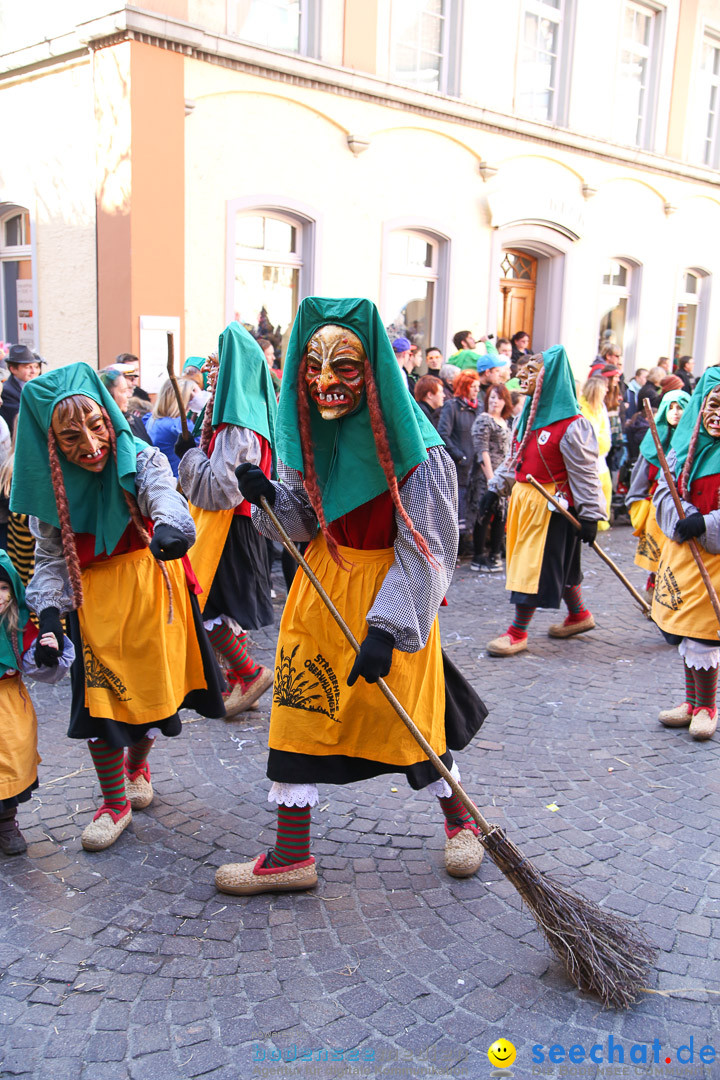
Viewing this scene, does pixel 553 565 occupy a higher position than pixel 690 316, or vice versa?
pixel 690 316

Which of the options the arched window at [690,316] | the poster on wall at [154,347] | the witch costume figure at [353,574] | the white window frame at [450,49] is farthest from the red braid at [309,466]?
the arched window at [690,316]

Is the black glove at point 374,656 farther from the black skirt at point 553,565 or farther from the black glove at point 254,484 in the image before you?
the black skirt at point 553,565

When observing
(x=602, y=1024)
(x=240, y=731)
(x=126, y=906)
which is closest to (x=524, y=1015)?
(x=602, y=1024)

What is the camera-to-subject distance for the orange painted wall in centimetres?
868

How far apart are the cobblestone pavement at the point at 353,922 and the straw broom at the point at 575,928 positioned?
9cm

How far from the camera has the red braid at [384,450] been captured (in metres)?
2.93

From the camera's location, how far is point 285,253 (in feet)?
34.4

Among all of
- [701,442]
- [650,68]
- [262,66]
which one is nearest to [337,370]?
[701,442]

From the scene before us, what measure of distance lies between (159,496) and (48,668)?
0.80 meters

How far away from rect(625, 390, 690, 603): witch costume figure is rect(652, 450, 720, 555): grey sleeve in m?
0.77

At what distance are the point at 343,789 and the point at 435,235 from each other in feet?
30.2

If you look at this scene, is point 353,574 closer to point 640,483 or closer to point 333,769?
point 333,769

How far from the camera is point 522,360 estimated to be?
33.3 feet

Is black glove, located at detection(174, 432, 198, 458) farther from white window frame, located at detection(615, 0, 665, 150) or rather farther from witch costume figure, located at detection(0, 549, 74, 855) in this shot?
white window frame, located at detection(615, 0, 665, 150)
